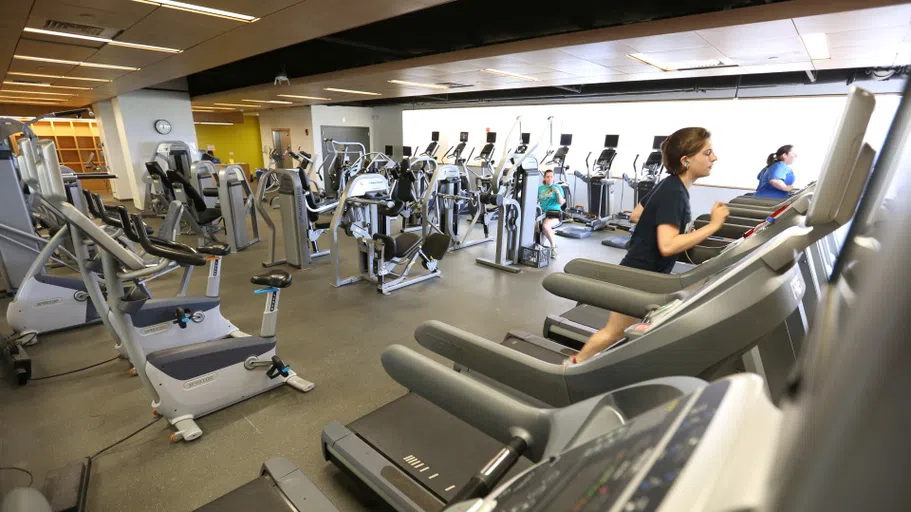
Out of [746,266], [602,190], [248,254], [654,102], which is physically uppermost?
[654,102]

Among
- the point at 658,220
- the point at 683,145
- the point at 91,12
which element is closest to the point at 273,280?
the point at 658,220

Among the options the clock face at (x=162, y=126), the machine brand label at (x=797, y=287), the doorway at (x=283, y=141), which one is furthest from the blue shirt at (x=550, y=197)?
the doorway at (x=283, y=141)

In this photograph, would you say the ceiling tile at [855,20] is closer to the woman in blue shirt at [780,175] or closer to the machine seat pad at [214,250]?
the woman in blue shirt at [780,175]

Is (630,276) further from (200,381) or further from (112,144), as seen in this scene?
(112,144)

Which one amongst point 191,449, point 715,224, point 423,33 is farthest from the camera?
point 423,33

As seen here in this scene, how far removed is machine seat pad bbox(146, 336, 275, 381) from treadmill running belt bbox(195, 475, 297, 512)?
36.5 inches

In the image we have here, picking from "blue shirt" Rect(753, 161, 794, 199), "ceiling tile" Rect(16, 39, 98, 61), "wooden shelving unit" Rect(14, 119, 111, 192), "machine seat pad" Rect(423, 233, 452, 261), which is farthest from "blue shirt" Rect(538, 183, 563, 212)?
"wooden shelving unit" Rect(14, 119, 111, 192)

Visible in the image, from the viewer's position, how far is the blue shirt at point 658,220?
2035mm

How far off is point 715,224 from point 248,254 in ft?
19.0

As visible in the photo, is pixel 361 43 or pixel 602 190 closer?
pixel 361 43

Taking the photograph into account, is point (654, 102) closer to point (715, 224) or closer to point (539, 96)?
point (539, 96)

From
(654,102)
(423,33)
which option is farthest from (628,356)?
(654,102)

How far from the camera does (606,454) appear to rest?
21.6 inches

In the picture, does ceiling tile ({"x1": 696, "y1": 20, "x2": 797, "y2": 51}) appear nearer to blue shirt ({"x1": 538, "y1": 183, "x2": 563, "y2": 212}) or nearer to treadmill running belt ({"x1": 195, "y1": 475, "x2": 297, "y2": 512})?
blue shirt ({"x1": 538, "y1": 183, "x2": 563, "y2": 212})
